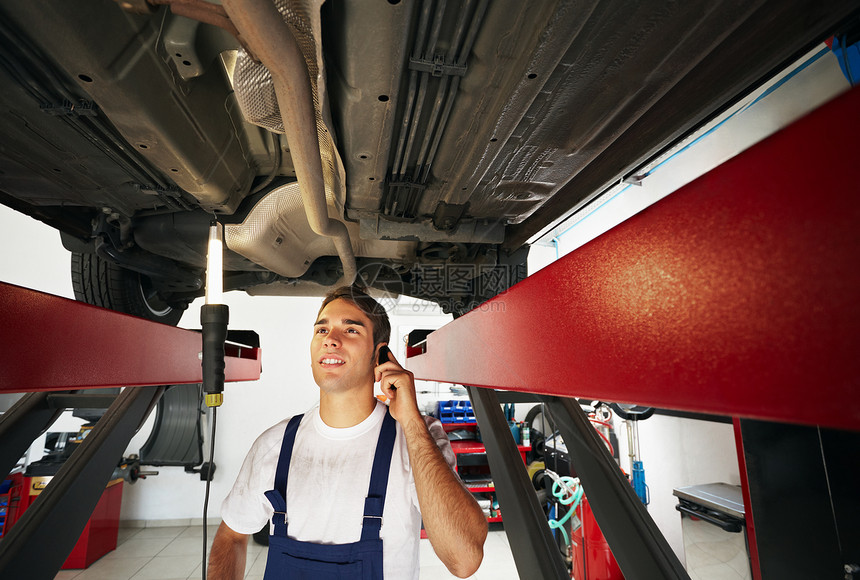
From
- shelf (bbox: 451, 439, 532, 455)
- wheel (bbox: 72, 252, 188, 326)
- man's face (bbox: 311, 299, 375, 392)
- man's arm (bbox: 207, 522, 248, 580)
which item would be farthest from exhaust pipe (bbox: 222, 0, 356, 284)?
shelf (bbox: 451, 439, 532, 455)

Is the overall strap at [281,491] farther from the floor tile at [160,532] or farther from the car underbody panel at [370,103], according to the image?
the floor tile at [160,532]

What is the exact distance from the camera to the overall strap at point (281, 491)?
4.34 feet

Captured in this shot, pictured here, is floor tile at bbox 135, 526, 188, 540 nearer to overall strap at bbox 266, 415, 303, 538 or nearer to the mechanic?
the mechanic

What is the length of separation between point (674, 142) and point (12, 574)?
2.05 meters

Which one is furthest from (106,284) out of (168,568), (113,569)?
(113,569)

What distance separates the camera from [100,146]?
1.31m

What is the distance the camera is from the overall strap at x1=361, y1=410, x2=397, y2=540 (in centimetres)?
123

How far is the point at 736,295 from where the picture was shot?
0.88 ft

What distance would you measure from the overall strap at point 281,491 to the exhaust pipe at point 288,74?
843 mm

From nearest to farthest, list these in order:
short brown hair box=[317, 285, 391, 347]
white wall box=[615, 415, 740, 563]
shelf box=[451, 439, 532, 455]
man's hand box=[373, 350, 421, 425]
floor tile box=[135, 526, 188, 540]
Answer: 1. man's hand box=[373, 350, 421, 425]
2. short brown hair box=[317, 285, 391, 347]
3. white wall box=[615, 415, 740, 563]
4. shelf box=[451, 439, 532, 455]
5. floor tile box=[135, 526, 188, 540]

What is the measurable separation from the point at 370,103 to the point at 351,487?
1147 millimetres

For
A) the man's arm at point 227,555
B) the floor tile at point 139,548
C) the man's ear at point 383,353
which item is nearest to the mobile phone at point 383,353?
the man's ear at point 383,353

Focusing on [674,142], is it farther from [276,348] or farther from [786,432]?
[276,348]

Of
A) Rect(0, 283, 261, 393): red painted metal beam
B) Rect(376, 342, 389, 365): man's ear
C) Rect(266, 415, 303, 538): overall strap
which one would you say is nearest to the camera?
Rect(0, 283, 261, 393): red painted metal beam
